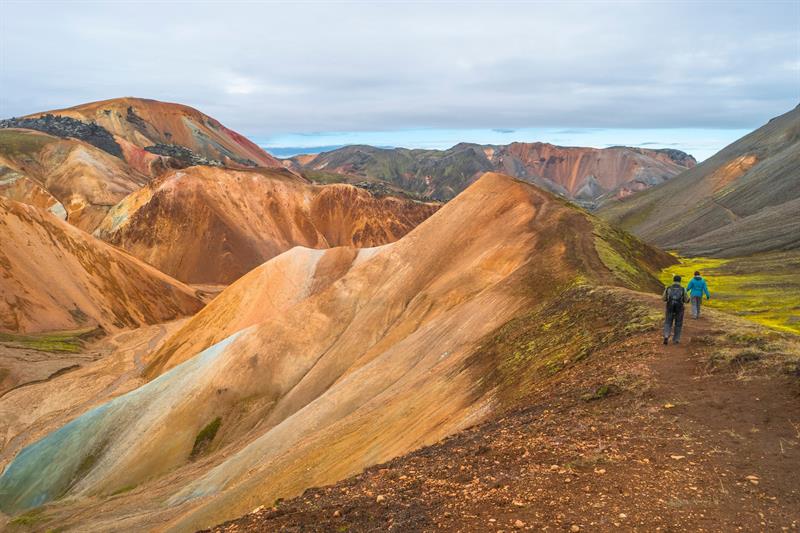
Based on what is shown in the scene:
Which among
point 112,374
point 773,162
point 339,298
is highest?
point 773,162

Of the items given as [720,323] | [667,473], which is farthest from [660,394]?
[720,323]

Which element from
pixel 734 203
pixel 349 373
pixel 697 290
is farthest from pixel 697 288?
pixel 734 203

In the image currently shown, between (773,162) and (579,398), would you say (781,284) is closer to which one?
(579,398)

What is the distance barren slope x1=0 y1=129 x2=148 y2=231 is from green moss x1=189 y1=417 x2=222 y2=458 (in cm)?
9359

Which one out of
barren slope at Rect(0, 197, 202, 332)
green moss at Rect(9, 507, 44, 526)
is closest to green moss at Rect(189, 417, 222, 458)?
green moss at Rect(9, 507, 44, 526)

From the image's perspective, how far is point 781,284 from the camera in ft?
122

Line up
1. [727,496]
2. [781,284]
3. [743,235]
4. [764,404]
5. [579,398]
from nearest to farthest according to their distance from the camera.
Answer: [727,496] → [764,404] → [579,398] → [781,284] → [743,235]

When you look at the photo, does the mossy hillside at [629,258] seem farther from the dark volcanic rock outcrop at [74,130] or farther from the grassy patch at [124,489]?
the dark volcanic rock outcrop at [74,130]

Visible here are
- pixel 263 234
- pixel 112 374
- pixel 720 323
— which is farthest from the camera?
pixel 263 234

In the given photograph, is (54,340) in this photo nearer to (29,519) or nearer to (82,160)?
(29,519)

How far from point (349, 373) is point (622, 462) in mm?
26146

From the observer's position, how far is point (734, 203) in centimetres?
11138

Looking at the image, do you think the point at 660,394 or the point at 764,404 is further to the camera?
the point at 660,394

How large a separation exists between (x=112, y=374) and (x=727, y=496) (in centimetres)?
6129
